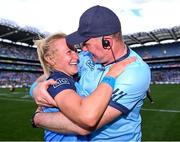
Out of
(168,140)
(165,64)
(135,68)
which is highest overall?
(135,68)

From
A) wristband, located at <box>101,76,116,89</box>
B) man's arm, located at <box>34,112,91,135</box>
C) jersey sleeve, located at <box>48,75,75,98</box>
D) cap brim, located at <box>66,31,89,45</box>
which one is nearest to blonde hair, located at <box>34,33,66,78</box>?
cap brim, located at <box>66,31,89,45</box>

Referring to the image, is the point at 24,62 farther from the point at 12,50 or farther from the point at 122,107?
the point at 122,107

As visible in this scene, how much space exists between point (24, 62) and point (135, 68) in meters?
85.1

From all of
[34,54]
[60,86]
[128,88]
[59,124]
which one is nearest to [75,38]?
[60,86]

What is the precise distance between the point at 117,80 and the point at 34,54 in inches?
3512

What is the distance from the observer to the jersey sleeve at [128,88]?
2656 mm

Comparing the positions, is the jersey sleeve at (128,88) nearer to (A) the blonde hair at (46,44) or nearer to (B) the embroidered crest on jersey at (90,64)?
(B) the embroidered crest on jersey at (90,64)

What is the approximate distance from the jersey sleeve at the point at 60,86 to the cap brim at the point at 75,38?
0.35m

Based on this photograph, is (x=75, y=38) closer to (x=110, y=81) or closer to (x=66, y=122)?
(x=110, y=81)

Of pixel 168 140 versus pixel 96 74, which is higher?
pixel 96 74

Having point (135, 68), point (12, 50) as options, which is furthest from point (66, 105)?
point (12, 50)

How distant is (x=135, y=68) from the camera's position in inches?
107

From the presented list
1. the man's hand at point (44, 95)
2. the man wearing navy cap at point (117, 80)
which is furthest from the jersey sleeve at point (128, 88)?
the man's hand at point (44, 95)

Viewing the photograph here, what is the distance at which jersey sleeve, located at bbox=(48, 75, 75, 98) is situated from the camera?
2.77 meters
